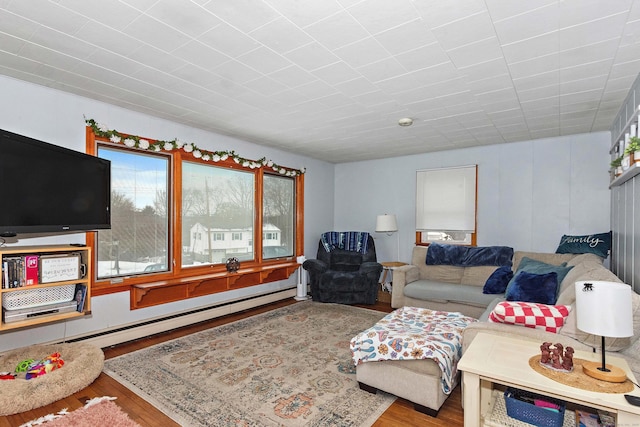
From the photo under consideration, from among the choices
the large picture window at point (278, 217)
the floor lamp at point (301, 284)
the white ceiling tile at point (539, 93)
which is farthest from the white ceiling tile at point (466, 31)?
the floor lamp at point (301, 284)

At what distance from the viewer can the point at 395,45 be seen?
2.23 metres

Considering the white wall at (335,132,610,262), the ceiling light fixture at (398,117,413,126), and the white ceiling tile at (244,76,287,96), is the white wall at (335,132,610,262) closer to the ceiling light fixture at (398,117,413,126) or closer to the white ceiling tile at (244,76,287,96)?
the ceiling light fixture at (398,117,413,126)

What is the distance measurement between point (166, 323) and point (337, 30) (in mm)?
3584

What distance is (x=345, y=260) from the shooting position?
5664 millimetres

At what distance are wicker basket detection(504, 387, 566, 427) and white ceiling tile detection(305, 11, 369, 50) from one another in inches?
89.4

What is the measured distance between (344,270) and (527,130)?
3.24 m

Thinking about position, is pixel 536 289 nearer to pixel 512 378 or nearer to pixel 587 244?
pixel 512 378

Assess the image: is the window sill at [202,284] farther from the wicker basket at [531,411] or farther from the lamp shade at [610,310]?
the lamp shade at [610,310]

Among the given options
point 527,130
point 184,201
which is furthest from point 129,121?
point 527,130

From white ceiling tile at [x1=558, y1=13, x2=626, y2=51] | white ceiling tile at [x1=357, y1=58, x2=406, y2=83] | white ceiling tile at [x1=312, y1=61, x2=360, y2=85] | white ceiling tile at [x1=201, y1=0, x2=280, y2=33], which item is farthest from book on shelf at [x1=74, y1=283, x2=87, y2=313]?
white ceiling tile at [x1=558, y1=13, x2=626, y2=51]

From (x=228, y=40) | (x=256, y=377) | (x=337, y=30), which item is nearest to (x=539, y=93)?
(x=337, y=30)

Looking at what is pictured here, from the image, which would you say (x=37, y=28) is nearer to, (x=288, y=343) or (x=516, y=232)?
(x=288, y=343)

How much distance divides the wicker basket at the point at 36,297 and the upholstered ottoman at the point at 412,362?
250 centimetres

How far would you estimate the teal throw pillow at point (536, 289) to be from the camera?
2771mm
